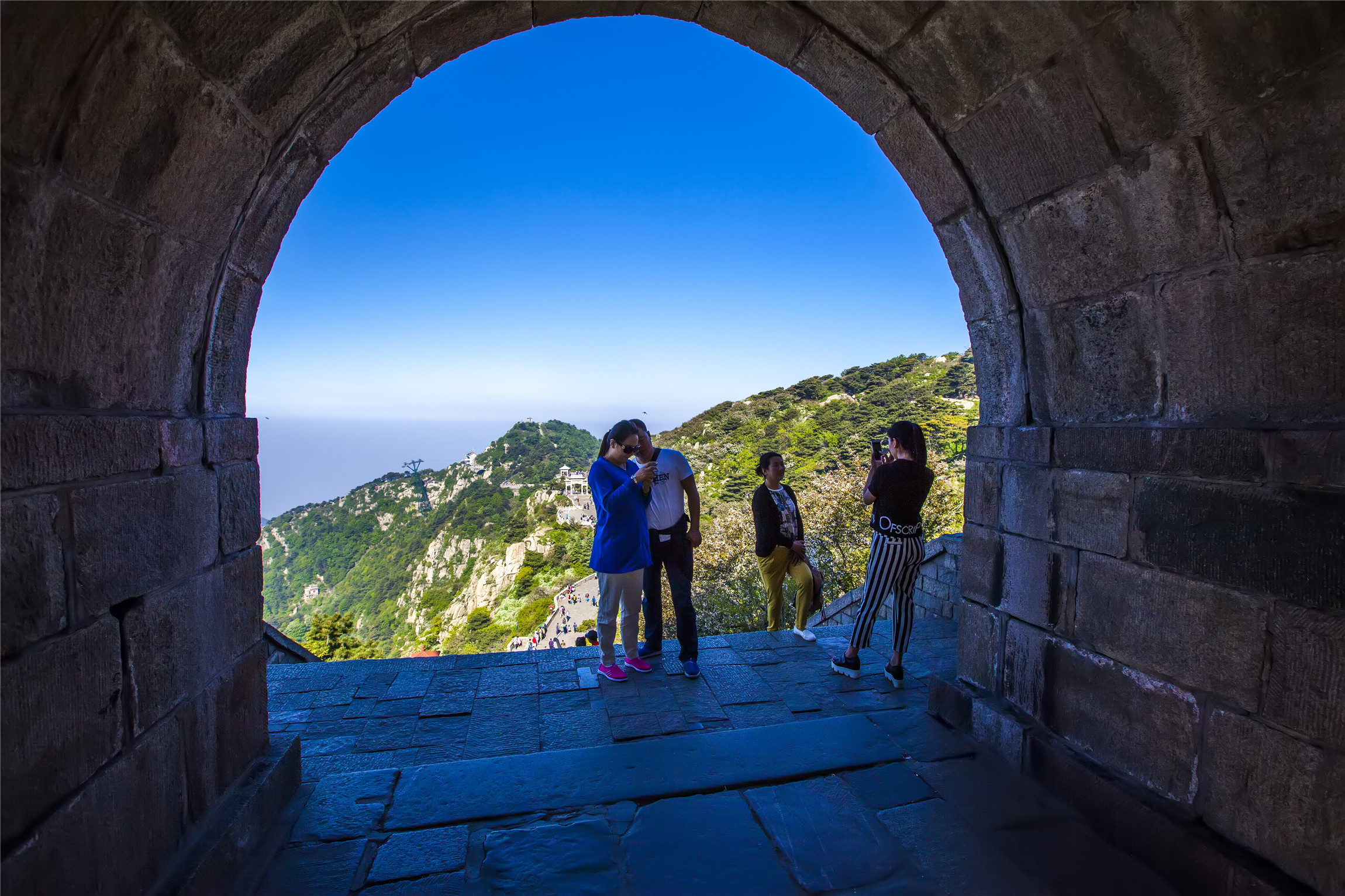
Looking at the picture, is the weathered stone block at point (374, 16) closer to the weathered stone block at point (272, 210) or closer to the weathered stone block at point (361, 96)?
the weathered stone block at point (361, 96)

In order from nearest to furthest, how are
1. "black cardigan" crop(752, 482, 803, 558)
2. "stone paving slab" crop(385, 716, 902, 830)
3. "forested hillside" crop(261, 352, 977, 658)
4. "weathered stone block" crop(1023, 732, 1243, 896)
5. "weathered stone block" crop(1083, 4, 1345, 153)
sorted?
"weathered stone block" crop(1083, 4, 1345, 153) → "weathered stone block" crop(1023, 732, 1243, 896) → "stone paving slab" crop(385, 716, 902, 830) → "black cardigan" crop(752, 482, 803, 558) → "forested hillside" crop(261, 352, 977, 658)

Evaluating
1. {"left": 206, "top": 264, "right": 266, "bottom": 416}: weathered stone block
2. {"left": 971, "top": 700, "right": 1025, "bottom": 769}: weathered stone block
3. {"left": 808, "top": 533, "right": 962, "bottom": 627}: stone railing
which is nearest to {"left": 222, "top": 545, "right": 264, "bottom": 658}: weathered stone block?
{"left": 206, "top": 264, "right": 266, "bottom": 416}: weathered stone block

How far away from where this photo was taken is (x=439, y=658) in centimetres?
430

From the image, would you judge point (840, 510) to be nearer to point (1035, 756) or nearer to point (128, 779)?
point (1035, 756)

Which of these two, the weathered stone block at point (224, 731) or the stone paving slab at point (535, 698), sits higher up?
the weathered stone block at point (224, 731)

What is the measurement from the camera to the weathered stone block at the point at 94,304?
1.39m

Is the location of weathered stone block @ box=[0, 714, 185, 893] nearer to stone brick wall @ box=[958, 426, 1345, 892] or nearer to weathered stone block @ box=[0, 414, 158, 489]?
weathered stone block @ box=[0, 414, 158, 489]

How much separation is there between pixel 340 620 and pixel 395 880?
30.6 feet

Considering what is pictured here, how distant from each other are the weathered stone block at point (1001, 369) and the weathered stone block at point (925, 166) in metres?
0.31

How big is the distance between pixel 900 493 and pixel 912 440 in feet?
1.06

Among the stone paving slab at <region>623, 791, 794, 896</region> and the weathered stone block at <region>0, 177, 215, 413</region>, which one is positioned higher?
the weathered stone block at <region>0, 177, 215, 413</region>

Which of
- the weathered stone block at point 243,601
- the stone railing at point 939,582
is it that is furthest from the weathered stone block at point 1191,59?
the stone railing at point 939,582

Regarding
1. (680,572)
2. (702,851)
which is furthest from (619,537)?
(702,851)

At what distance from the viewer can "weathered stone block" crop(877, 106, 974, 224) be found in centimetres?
262
